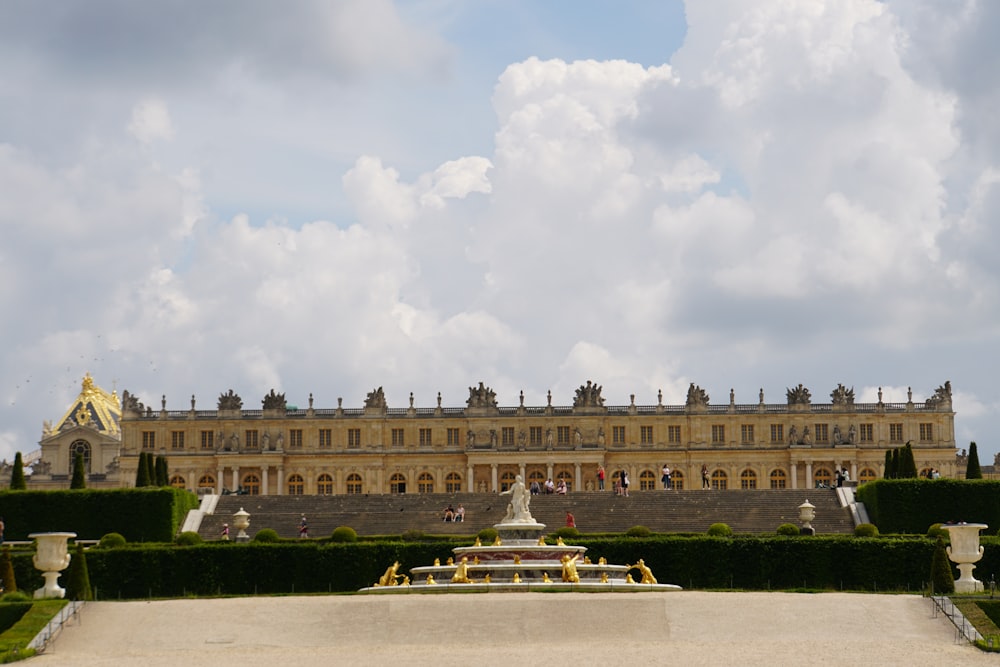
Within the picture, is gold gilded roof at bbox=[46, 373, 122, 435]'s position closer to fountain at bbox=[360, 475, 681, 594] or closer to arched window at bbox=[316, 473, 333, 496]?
arched window at bbox=[316, 473, 333, 496]

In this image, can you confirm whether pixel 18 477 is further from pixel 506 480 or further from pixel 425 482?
pixel 506 480

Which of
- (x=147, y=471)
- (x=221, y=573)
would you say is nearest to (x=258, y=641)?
(x=221, y=573)

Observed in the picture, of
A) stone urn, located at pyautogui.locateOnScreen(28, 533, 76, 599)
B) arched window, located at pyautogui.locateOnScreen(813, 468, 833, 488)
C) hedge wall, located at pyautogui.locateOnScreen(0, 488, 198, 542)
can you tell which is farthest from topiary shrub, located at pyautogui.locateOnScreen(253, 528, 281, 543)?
arched window, located at pyautogui.locateOnScreen(813, 468, 833, 488)

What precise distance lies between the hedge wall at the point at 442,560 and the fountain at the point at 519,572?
12.0 ft

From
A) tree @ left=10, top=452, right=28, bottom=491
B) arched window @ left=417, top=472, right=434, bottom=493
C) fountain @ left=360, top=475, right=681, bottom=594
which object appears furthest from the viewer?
arched window @ left=417, top=472, right=434, bottom=493

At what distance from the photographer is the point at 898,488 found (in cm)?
5534

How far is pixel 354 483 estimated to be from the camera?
299ft

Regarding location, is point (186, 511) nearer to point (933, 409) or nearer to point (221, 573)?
point (221, 573)

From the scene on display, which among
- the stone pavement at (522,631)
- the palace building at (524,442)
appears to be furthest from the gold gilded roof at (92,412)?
the stone pavement at (522,631)

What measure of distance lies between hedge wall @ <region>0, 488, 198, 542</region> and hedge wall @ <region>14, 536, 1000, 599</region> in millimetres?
10593

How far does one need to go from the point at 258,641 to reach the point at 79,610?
501 centimetres

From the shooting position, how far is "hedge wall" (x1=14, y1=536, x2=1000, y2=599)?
4328 centimetres

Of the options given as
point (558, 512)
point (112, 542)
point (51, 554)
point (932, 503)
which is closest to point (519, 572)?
point (51, 554)

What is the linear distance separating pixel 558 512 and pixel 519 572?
22113 millimetres
